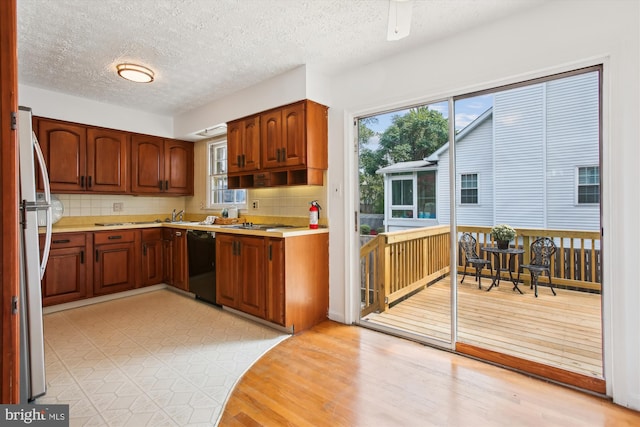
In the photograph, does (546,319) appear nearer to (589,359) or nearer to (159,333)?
(589,359)

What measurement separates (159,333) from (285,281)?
1.30m

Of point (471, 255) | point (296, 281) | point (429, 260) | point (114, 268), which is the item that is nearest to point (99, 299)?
point (114, 268)

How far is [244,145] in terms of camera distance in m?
3.70

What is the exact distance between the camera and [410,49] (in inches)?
106

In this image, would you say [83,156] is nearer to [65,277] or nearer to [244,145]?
[65,277]

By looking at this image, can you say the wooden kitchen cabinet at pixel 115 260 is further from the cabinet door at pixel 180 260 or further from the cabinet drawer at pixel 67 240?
the cabinet door at pixel 180 260

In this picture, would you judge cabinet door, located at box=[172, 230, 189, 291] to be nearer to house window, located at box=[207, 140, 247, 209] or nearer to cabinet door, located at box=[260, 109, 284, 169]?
house window, located at box=[207, 140, 247, 209]

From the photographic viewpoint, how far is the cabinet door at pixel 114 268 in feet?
12.5

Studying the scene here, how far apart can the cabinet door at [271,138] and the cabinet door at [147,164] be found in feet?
6.85

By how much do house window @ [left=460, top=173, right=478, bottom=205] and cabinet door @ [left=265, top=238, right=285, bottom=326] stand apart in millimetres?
1667

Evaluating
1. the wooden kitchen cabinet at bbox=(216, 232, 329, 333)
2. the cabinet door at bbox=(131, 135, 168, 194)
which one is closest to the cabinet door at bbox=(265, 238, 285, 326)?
the wooden kitchen cabinet at bbox=(216, 232, 329, 333)

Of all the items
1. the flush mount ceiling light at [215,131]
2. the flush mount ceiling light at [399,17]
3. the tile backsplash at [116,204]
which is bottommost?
the tile backsplash at [116,204]

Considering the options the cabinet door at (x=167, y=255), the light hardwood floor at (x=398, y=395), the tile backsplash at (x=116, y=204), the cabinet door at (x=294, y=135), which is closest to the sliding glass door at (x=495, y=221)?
the light hardwood floor at (x=398, y=395)

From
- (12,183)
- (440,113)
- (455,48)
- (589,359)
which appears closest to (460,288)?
(589,359)
